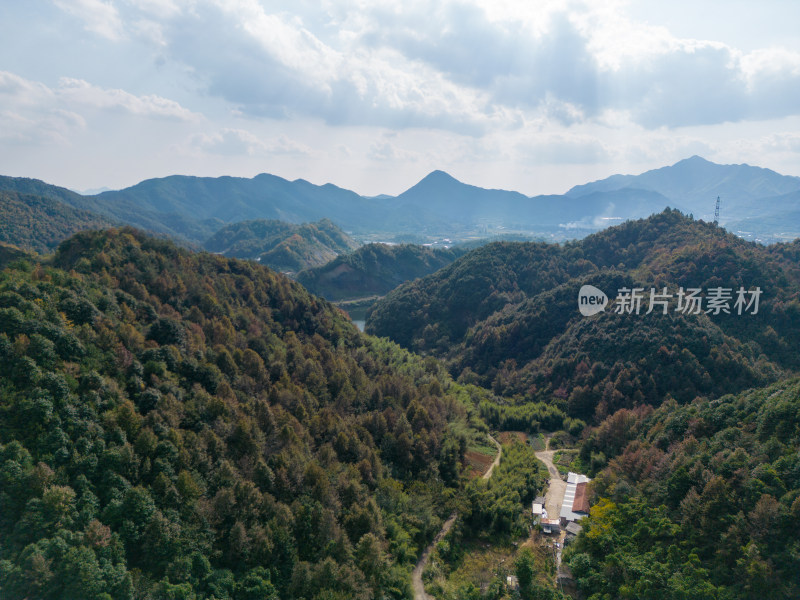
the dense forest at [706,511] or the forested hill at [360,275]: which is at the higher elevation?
the forested hill at [360,275]

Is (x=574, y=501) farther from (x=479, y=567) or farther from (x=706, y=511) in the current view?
(x=706, y=511)

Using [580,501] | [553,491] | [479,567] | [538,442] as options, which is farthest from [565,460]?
[479,567]

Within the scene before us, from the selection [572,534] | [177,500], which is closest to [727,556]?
[572,534]

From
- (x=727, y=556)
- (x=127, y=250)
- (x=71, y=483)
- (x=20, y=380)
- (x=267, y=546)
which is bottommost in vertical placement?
(x=267, y=546)

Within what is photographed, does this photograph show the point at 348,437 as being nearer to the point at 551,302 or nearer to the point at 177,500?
the point at 177,500

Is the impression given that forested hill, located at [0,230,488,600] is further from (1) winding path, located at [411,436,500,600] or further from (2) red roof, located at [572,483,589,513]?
(2) red roof, located at [572,483,589,513]

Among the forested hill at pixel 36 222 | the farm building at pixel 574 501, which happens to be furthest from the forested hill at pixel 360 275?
the farm building at pixel 574 501
